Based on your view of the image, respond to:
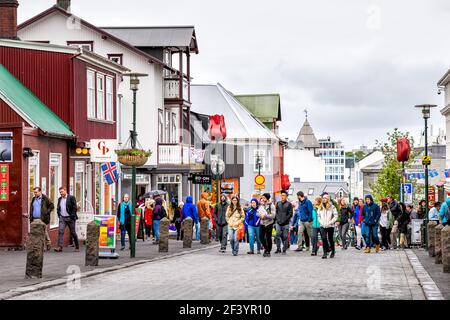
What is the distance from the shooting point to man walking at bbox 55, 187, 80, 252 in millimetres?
28016

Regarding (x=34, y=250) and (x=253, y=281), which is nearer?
(x=253, y=281)

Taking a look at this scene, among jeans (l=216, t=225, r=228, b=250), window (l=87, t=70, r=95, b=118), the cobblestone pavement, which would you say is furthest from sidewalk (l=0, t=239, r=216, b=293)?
window (l=87, t=70, r=95, b=118)

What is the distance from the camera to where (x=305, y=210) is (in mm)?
29922

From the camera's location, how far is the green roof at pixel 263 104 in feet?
299

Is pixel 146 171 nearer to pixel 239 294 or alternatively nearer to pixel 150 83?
pixel 150 83

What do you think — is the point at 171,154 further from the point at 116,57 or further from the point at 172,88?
the point at 116,57

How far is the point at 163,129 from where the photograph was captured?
170ft

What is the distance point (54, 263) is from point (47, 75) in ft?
38.1

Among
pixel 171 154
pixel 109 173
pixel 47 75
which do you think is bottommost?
pixel 109 173

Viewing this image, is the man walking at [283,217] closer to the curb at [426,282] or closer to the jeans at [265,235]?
the jeans at [265,235]

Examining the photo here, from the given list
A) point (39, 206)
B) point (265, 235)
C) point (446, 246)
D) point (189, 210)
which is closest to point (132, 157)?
point (39, 206)

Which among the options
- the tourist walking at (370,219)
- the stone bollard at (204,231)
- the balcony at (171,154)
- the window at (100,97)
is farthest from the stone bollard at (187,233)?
the balcony at (171,154)

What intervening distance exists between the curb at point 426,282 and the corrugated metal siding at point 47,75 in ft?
44.0
